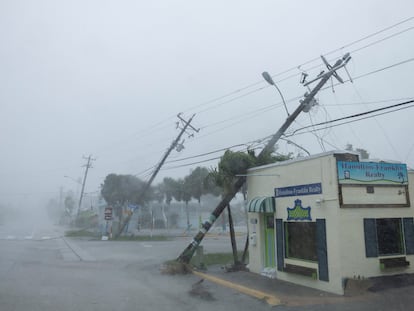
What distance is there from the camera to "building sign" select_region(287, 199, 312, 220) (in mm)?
11477

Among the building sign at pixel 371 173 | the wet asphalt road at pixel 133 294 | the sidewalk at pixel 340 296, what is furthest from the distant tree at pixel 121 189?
the building sign at pixel 371 173

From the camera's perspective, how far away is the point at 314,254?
11.2 metres

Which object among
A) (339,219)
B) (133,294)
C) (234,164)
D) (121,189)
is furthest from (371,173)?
(121,189)

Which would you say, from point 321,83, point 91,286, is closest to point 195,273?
point 91,286

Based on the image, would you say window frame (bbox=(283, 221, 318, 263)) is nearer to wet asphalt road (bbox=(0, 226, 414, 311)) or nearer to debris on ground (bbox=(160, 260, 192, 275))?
wet asphalt road (bbox=(0, 226, 414, 311))

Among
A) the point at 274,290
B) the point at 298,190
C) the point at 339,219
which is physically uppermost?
the point at 298,190

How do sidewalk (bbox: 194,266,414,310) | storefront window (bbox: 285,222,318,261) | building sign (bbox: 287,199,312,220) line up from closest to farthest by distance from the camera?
sidewalk (bbox: 194,266,414,310), storefront window (bbox: 285,222,318,261), building sign (bbox: 287,199,312,220)

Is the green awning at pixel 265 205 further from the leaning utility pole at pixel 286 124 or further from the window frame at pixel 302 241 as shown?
the leaning utility pole at pixel 286 124

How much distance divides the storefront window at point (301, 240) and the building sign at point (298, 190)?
856 mm

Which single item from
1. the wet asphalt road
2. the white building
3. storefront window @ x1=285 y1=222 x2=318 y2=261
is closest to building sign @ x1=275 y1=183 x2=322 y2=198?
the white building

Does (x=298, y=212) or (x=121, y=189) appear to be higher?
(x=121, y=189)

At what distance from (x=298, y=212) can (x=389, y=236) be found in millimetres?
2491

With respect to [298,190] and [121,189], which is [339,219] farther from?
[121,189]

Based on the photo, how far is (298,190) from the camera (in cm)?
1190
